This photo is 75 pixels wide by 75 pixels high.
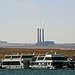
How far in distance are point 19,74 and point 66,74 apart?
57.8 feet

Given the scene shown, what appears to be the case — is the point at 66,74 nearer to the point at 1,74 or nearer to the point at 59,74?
the point at 59,74

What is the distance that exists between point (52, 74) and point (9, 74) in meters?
16.2

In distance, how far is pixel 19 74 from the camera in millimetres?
172250

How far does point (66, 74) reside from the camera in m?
168

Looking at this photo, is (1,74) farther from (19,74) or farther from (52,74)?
(52,74)

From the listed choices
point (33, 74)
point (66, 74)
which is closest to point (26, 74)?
point (33, 74)

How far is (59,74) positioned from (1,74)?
21.7 meters

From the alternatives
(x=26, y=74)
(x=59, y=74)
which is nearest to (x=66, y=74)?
(x=59, y=74)

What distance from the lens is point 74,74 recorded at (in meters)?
169

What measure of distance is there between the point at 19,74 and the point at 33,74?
5.32 m

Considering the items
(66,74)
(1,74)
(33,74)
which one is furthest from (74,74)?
(1,74)

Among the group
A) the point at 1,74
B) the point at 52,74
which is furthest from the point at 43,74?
the point at 1,74

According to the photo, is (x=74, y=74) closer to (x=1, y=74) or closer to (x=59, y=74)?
(x=59, y=74)

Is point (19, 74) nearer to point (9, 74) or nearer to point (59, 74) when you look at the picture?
point (9, 74)
